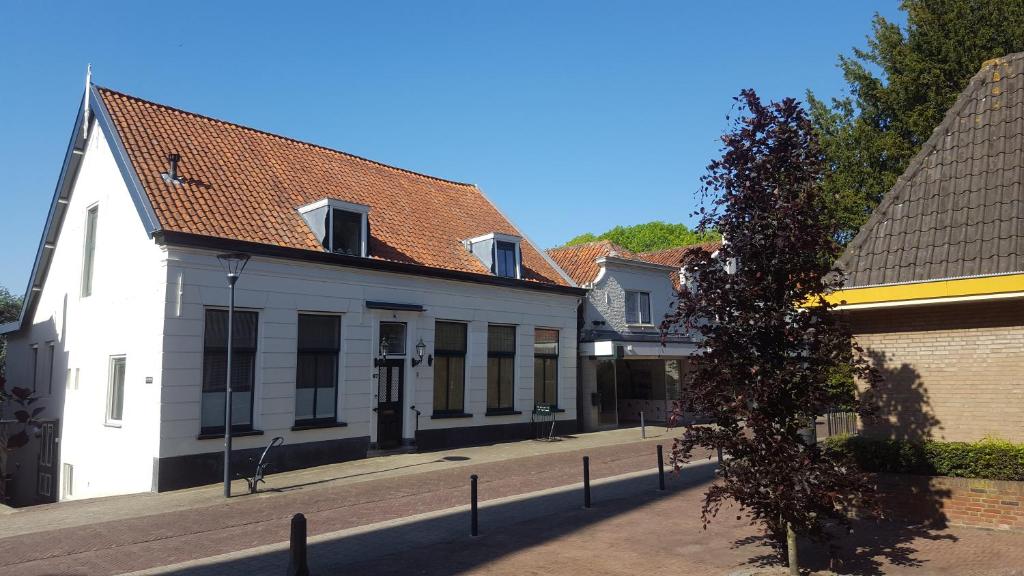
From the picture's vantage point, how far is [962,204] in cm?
1012

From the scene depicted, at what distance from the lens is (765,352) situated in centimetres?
731

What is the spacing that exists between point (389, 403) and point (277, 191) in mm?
6150

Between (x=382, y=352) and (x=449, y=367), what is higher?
(x=382, y=352)

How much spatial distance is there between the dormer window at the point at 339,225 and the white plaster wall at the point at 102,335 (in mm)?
3772

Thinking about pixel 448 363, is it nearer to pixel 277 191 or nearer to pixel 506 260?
pixel 506 260

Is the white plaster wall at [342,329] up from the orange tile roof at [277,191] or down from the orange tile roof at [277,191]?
down

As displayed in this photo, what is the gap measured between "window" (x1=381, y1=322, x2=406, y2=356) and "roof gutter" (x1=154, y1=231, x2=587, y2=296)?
1.42 metres

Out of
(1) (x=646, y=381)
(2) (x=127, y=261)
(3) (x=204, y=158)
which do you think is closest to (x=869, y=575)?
(2) (x=127, y=261)

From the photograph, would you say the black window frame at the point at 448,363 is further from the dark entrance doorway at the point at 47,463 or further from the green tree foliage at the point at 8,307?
the green tree foliage at the point at 8,307

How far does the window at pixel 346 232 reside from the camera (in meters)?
17.2

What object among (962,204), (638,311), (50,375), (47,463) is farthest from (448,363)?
(962,204)

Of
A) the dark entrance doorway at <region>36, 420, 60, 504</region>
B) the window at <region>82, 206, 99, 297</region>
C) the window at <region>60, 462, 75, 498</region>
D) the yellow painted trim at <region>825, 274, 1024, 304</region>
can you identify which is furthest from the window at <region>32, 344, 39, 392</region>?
the yellow painted trim at <region>825, 274, 1024, 304</region>

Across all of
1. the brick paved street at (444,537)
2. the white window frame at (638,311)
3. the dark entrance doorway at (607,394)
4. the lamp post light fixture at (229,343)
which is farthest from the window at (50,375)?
the white window frame at (638,311)

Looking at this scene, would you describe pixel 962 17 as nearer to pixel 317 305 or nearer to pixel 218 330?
pixel 317 305
